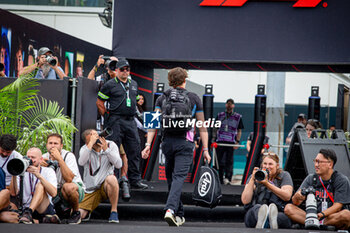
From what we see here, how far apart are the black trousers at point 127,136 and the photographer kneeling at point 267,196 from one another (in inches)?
69.7

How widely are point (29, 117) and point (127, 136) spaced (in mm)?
1201

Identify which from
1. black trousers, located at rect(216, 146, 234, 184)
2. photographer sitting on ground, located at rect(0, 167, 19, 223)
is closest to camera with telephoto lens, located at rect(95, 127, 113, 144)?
photographer sitting on ground, located at rect(0, 167, 19, 223)

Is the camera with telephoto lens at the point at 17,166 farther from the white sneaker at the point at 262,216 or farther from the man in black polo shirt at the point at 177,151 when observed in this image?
the white sneaker at the point at 262,216

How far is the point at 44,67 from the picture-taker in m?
6.99

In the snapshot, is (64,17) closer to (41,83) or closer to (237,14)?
(237,14)

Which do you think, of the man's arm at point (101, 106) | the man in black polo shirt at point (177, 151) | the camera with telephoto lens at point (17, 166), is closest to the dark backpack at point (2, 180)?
the camera with telephoto lens at point (17, 166)

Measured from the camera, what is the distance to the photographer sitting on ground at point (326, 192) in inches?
219

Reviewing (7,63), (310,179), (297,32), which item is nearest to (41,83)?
(7,63)

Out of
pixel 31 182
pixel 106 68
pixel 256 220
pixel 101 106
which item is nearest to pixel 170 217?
pixel 256 220

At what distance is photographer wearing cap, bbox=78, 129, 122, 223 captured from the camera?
6281 millimetres

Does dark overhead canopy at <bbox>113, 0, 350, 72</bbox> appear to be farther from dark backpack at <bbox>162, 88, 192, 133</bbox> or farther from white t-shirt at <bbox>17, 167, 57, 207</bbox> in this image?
white t-shirt at <bbox>17, 167, 57, 207</bbox>

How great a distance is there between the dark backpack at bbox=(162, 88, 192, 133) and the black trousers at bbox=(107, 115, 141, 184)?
3.93ft

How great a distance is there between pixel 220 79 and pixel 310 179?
14266 mm

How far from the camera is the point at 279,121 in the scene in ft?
36.1
